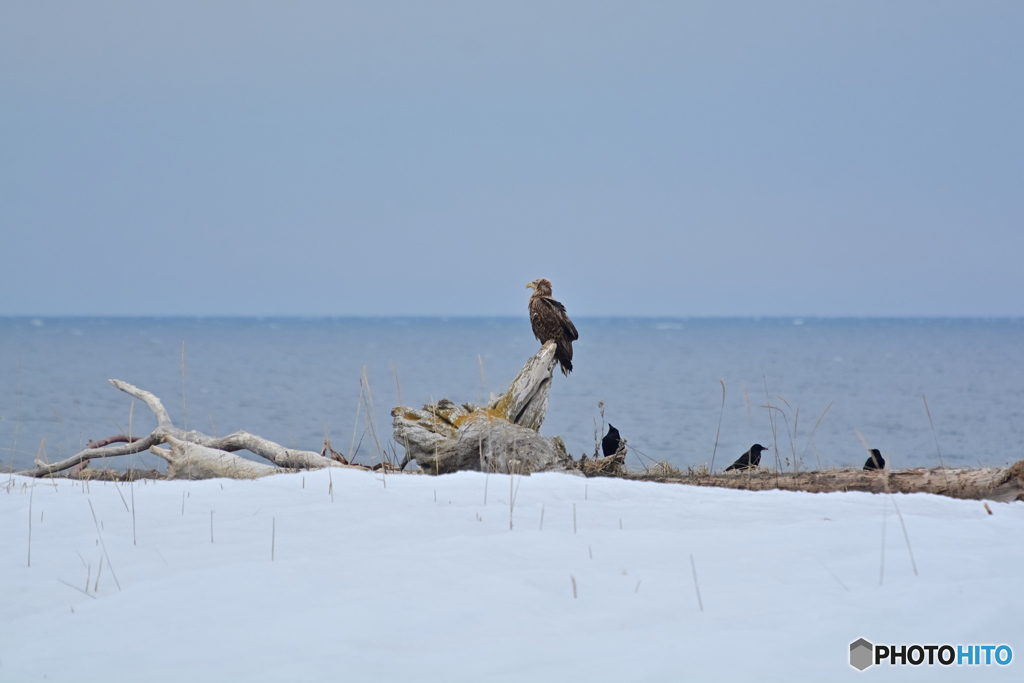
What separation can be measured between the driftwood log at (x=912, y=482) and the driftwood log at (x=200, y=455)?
9.68 ft

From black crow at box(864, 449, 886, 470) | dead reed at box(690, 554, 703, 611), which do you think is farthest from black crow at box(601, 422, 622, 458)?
dead reed at box(690, 554, 703, 611)

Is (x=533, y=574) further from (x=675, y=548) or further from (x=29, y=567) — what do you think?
(x=29, y=567)

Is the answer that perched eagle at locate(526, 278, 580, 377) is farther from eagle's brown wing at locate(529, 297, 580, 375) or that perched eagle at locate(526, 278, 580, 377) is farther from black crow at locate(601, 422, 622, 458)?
black crow at locate(601, 422, 622, 458)

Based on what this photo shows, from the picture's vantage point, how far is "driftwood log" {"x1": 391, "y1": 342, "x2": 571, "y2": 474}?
17.9 feet

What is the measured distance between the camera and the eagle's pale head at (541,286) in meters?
6.21

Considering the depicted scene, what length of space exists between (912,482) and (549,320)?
10.0 ft

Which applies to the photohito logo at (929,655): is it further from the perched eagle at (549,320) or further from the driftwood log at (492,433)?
the perched eagle at (549,320)

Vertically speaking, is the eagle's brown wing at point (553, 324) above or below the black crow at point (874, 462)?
above

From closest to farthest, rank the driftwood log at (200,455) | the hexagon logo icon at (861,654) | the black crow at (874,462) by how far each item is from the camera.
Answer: the hexagon logo icon at (861,654) → the black crow at (874,462) → the driftwood log at (200,455)

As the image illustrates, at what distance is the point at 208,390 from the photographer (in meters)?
25.6

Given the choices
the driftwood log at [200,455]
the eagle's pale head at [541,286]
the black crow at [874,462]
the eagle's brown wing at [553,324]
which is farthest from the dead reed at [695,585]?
the eagle's pale head at [541,286]

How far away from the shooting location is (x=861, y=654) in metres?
2.00

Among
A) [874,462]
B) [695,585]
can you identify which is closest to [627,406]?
[874,462]

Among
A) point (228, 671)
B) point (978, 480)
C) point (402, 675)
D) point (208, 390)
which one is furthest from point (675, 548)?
point (208, 390)
